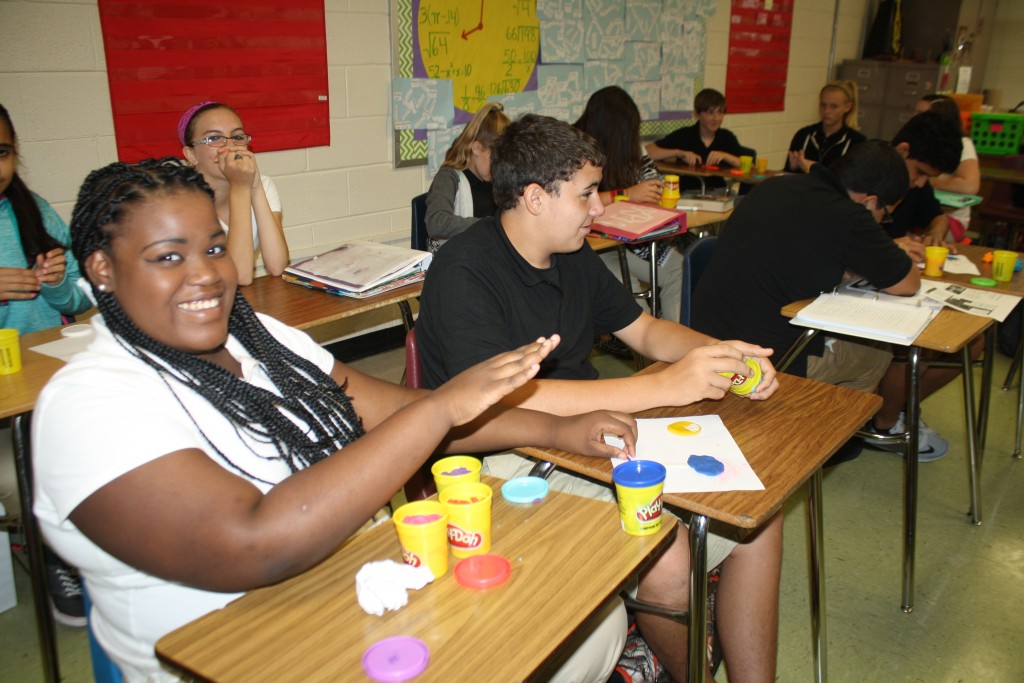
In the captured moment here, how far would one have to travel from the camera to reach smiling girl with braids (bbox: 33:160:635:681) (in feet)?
3.23

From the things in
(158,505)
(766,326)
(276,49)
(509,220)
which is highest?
(276,49)

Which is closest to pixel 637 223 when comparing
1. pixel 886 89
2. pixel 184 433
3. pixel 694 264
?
pixel 694 264

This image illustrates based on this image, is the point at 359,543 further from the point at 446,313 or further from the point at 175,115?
the point at 175,115

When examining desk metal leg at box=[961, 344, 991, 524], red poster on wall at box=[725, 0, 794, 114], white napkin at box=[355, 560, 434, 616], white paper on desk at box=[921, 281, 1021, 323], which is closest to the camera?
white napkin at box=[355, 560, 434, 616]

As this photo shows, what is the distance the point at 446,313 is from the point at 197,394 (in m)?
0.68

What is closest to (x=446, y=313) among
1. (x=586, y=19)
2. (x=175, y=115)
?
(x=175, y=115)

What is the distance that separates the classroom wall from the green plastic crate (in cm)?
214

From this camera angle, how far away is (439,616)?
105 cm

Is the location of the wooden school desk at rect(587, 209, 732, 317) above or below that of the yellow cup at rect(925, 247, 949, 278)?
below

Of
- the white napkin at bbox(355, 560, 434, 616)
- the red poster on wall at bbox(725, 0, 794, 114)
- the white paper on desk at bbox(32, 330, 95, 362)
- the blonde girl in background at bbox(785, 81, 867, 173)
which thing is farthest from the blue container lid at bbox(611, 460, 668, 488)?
the red poster on wall at bbox(725, 0, 794, 114)

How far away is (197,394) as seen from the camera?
3.82ft

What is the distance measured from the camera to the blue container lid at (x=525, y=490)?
52.0 inches

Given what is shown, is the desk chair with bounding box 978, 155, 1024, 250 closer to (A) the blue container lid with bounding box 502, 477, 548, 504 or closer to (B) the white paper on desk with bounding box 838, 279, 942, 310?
(B) the white paper on desk with bounding box 838, 279, 942, 310

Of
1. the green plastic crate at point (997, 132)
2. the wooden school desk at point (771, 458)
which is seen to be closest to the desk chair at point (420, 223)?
the wooden school desk at point (771, 458)
